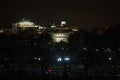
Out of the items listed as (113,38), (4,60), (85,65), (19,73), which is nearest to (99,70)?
(85,65)

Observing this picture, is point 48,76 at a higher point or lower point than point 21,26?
lower

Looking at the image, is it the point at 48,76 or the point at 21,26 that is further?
the point at 21,26

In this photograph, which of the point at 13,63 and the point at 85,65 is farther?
the point at 13,63

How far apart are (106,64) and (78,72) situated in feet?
11.4

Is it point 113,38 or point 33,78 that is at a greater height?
point 113,38

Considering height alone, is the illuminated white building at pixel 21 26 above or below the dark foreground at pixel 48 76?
above

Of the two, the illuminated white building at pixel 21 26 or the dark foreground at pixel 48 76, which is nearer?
the dark foreground at pixel 48 76

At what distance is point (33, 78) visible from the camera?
774 inches

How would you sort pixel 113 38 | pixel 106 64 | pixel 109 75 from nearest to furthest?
pixel 109 75 < pixel 106 64 < pixel 113 38

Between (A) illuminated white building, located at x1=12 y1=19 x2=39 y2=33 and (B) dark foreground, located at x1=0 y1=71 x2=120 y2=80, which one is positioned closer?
(B) dark foreground, located at x1=0 y1=71 x2=120 y2=80

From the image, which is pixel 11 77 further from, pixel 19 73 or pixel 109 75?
pixel 109 75

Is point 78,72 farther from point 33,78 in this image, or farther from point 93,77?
point 33,78

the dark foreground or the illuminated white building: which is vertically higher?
the illuminated white building

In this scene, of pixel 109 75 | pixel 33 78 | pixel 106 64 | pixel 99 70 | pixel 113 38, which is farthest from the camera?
pixel 113 38
